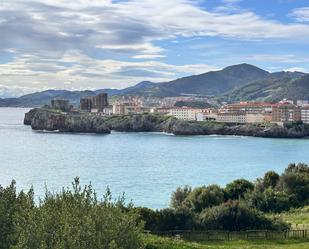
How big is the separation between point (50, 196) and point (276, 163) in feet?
283

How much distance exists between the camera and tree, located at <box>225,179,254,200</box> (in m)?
45.8

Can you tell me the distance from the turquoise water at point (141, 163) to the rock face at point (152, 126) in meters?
24.4

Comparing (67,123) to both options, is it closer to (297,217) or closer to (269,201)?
(269,201)

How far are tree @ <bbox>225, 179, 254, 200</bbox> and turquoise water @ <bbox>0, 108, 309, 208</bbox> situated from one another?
9.12 m

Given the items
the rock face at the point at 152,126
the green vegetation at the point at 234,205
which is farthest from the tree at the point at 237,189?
the rock face at the point at 152,126

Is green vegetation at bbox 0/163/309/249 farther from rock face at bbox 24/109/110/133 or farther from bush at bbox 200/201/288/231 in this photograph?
rock face at bbox 24/109/110/133

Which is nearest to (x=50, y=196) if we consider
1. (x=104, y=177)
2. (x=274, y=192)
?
(x=274, y=192)

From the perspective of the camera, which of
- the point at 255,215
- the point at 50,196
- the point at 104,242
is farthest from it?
the point at 255,215

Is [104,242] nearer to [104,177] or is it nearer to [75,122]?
[104,177]

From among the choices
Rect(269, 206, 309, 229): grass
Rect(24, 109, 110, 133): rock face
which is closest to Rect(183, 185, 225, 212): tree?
Rect(269, 206, 309, 229): grass

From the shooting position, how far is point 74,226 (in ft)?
40.2

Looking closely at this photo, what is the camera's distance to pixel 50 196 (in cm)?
1484

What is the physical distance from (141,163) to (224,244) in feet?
223

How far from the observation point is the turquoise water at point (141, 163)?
6922 centimetres
